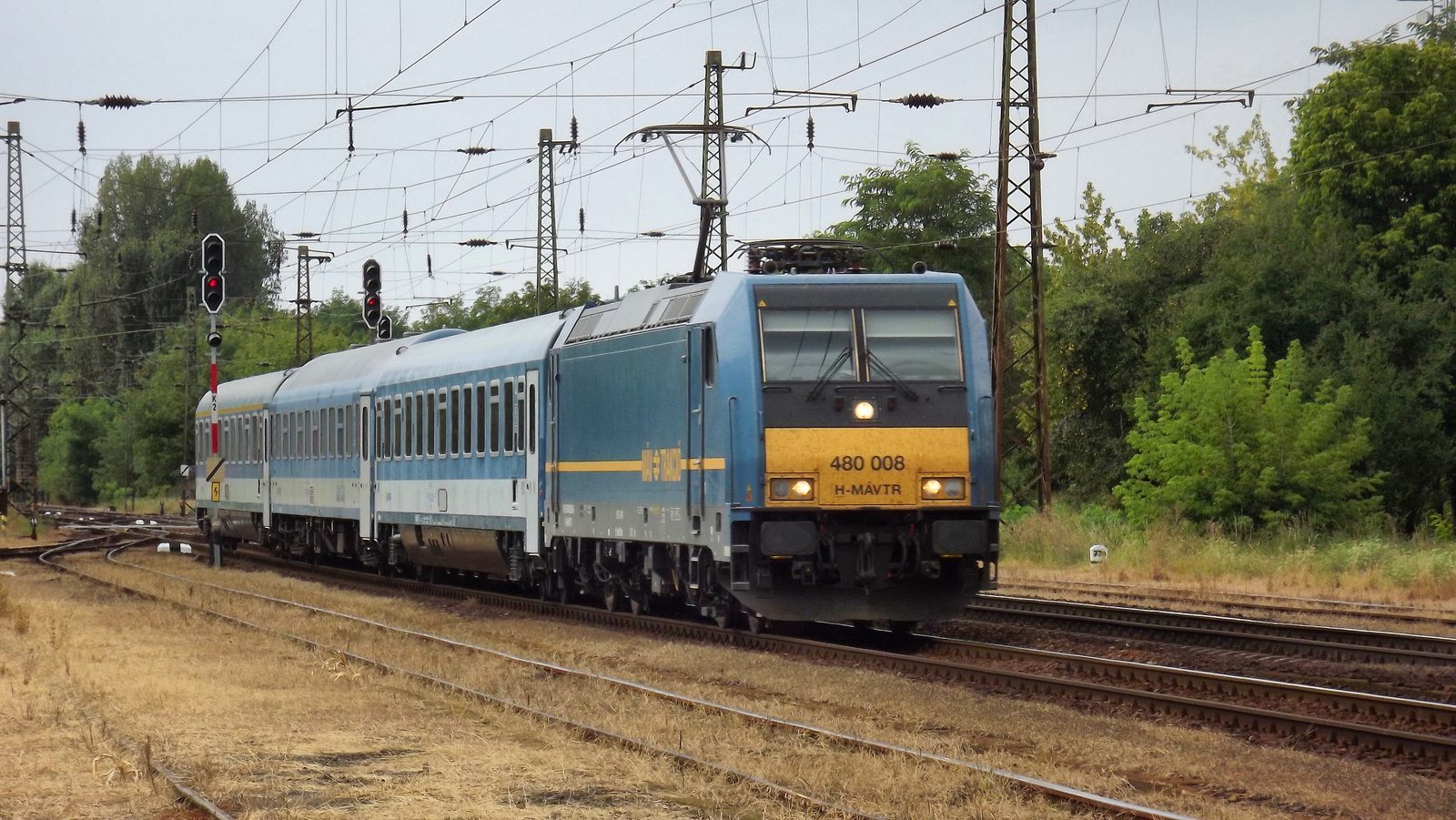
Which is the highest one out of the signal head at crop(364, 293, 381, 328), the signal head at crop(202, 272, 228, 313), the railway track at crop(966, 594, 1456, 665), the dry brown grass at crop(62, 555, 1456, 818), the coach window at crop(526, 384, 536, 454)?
the signal head at crop(364, 293, 381, 328)

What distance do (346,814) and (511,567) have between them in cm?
1347

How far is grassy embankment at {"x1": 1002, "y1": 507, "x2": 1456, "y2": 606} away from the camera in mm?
21844

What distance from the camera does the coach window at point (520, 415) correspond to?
2100cm

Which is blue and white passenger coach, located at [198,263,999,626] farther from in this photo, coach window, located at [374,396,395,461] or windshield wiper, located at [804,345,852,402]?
coach window, located at [374,396,395,461]

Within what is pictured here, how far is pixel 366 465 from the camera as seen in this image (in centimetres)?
2775

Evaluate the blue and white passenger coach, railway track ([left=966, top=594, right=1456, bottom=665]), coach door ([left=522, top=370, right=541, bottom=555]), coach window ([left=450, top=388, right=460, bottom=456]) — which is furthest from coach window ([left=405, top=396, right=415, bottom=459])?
railway track ([left=966, top=594, right=1456, bottom=665])

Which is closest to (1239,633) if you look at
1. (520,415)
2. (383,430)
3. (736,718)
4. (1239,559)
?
(736,718)

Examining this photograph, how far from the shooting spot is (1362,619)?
18328 mm

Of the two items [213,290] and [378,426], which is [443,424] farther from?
[213,290]

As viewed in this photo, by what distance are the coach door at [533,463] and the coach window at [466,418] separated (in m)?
2.42

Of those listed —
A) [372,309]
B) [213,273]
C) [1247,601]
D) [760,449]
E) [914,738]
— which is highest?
[372,309]

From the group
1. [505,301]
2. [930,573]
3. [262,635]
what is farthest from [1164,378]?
[505,301]

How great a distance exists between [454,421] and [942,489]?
33.8 feet

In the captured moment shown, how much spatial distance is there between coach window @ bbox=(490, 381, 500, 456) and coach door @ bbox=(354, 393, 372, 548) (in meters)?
5.84
